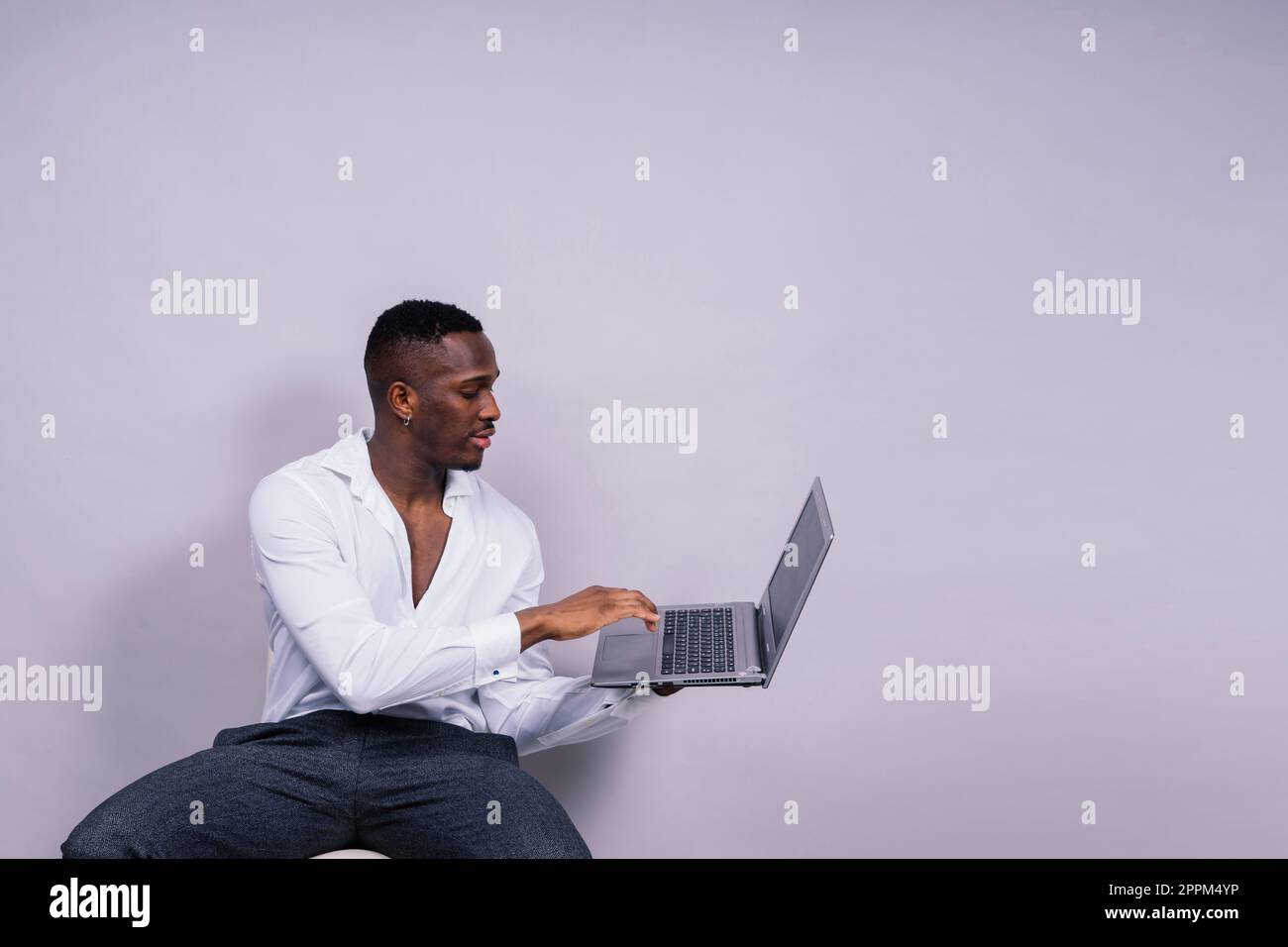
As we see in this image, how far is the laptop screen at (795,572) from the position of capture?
68.9 inches

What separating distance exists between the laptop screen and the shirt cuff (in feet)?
1.44

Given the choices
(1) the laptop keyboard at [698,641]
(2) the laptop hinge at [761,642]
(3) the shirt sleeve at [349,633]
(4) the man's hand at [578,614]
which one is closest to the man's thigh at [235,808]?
(3) the shirt sleeve at [349,633]

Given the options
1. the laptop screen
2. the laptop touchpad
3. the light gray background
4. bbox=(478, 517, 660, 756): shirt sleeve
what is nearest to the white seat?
bbox=(478, 517, 660, 756): shirt sleeve

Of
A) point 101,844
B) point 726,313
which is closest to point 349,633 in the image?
point 101,844

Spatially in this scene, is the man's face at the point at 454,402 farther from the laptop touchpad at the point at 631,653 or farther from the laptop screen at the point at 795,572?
the laptop screen at the point at 795,572

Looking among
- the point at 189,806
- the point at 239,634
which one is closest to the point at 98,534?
the point at 239,634

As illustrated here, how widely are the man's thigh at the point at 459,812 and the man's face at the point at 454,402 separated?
57cm

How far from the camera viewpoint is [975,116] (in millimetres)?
2418

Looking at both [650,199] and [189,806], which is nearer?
[189,806]

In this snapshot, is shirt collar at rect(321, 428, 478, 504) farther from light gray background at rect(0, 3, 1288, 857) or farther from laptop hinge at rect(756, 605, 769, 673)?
laptop hinge at rect(756, 605, 769, 673)

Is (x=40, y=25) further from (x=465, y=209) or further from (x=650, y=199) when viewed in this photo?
(x=650, y=199)

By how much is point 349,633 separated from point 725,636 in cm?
68

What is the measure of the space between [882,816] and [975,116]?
1.62 m

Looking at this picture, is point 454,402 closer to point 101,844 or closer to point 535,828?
point 535,828
